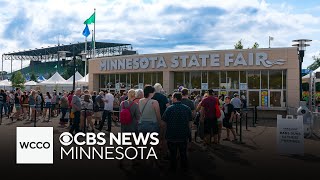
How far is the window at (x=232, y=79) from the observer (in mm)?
28578

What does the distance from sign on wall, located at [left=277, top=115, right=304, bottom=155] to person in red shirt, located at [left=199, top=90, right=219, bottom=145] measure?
1.84 metres

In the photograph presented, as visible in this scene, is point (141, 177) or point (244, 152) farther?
point (244, 152)

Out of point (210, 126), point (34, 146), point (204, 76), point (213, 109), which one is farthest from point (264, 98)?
point (34, 146)

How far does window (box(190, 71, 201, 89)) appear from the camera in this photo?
99.0ft

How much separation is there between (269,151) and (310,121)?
4655mm

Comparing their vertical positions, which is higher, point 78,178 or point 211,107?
point 211,107

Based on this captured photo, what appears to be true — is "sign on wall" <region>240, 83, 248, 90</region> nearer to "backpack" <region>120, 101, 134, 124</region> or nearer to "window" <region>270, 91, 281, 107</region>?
"window" <region>270, 91, 281, 107</region>

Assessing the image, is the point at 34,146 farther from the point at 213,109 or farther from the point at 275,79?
the point at 275,79

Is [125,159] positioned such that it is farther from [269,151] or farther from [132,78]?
[132,78]

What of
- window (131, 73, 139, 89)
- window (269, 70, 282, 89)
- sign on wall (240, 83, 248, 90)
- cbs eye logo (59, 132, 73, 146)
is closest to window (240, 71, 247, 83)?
sign on wall (240, 83, 248, 90)

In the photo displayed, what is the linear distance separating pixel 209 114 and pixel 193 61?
719 inches

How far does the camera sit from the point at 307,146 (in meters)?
12.4

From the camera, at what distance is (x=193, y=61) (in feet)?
96.6

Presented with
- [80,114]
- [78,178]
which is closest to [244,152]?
[78,178]
